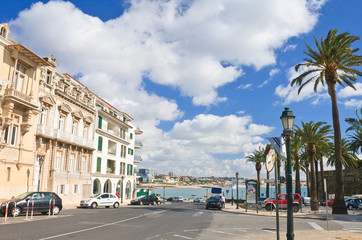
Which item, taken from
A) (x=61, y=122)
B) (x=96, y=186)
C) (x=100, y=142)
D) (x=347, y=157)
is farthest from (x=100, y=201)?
(x=347, y=157)

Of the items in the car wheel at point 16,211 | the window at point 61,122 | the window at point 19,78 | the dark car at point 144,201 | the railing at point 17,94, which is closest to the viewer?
the car wheel at point 16,211

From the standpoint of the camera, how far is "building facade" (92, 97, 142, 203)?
149 feet

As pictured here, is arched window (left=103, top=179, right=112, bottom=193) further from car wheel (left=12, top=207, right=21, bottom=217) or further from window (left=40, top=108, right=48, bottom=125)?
car wheel (left=12, top=207, right=21, bottom=217)

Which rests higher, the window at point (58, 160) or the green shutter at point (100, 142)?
the green shutter at point (100, 142)

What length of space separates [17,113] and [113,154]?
23.8m

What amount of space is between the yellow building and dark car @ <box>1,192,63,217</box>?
6.11 m

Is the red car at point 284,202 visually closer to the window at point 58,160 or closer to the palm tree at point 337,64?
the palm tree at point 337,64

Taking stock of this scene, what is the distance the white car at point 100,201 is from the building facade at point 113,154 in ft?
35.6

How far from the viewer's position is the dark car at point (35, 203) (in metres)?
20.0

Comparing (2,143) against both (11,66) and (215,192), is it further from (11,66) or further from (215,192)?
(215,192)

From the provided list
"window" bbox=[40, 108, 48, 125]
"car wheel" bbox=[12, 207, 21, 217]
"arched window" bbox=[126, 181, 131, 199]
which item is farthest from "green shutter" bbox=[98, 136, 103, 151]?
"car wheel" bbox=[12, 207, 21, 217]

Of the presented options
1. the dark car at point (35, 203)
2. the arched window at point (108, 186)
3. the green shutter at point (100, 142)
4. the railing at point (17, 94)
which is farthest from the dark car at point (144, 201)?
the dark car at point (35, 203)

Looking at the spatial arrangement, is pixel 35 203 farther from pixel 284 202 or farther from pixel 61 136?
pixel 284 202

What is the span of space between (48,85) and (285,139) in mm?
29353
